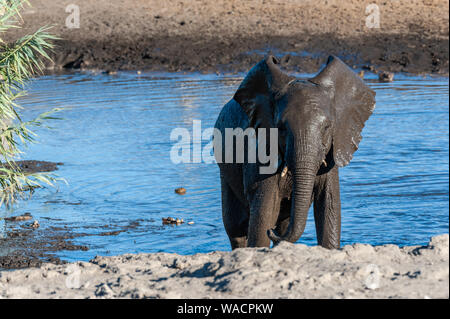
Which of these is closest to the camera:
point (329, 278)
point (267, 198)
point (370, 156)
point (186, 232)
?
point (329, 278)

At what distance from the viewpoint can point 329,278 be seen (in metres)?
4.62

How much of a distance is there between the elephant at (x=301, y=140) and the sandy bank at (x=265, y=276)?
22.1 inches

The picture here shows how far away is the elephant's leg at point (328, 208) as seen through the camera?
20.2ft

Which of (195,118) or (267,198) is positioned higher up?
(267,198)

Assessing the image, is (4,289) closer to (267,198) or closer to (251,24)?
(267,198)

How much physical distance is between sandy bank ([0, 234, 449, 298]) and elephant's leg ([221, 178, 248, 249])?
1530 millimetres

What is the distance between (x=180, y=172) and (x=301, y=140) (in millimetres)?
6545

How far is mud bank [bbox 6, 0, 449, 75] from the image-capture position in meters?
20.5

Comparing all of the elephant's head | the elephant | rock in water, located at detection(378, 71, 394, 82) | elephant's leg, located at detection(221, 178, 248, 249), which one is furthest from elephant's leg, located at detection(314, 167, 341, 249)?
rock in water, located at detection(378, 71, 394, 82)

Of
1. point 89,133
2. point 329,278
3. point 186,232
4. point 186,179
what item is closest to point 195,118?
point 89,133

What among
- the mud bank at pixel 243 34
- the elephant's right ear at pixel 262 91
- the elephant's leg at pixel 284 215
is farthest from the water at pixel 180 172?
the elephant's right ear at pixel 262 91

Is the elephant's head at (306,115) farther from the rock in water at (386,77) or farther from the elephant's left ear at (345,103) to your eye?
the rock in water at (386,77)

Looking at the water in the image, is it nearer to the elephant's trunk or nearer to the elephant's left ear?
the elephant's left ear

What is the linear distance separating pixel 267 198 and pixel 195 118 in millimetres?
9576
